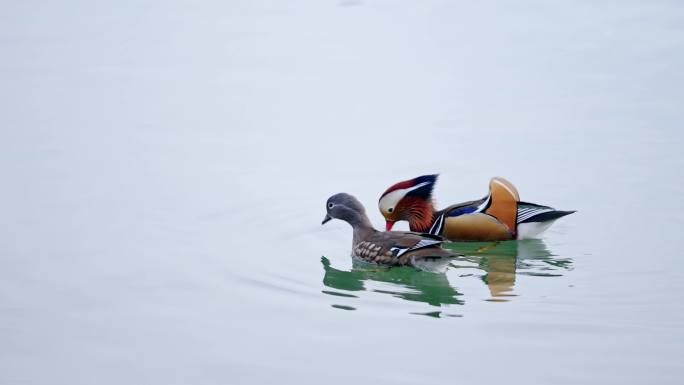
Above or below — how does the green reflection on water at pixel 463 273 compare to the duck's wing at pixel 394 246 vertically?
below

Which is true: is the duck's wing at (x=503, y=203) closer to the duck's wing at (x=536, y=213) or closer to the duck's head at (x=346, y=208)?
the duck's wing at (x=536, y=213)

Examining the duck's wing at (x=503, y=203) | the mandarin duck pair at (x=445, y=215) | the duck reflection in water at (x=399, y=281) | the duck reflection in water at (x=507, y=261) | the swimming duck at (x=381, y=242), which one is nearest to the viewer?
the duck reflection in water at (x=399, y=281)

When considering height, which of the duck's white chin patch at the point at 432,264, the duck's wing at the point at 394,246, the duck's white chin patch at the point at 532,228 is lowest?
the duck's white chin patch at the point at 432,264

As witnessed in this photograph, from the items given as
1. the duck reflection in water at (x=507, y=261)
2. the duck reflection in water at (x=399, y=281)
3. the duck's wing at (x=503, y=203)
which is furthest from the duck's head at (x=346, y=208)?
the duck's wing at (x=503, y=203)

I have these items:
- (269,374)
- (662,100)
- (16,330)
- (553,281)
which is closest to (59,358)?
(16,330)

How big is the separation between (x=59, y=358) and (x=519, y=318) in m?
3.57

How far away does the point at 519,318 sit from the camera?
28.9ft

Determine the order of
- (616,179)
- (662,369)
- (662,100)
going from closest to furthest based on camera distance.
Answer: (662,369) < (616,179) < (662,100)

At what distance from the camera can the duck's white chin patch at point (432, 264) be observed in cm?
1009

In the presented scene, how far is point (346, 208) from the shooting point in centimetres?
1117

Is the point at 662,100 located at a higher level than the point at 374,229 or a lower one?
higher

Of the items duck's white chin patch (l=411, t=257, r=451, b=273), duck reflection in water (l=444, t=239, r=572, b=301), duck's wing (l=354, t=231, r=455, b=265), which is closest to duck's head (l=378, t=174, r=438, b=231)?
duck reflection in water (l=444, t=239, r=572, b=301)

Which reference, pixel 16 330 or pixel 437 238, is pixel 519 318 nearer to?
pixel 437 238

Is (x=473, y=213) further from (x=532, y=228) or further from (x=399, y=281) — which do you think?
(x=399, y=281)
